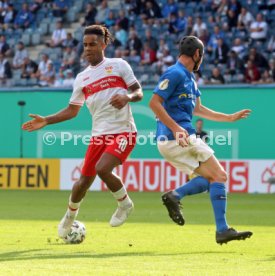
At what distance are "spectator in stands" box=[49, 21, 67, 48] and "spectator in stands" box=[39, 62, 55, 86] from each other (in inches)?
56.4

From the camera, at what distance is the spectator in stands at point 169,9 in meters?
28.8

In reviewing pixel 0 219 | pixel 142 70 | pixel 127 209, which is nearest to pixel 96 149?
pixel 127 209

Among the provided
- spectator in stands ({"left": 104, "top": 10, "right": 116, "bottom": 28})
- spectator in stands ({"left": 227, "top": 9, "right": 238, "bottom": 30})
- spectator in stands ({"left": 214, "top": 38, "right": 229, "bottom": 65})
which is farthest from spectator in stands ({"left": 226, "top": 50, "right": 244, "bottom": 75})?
spectator in stands ({"left": 104, "top": 10, "right": 116, "bottom": 28})

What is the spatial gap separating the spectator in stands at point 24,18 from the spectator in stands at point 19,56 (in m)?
1.97

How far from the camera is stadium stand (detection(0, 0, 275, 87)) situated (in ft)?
87.4

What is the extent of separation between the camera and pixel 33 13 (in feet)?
107

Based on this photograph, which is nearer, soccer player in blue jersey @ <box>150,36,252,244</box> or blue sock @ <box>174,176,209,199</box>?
soccer player in blue jersey @ <box>150,36,252,244</box>

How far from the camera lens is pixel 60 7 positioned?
32.3 meters

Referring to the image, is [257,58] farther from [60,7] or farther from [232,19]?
[60,7]

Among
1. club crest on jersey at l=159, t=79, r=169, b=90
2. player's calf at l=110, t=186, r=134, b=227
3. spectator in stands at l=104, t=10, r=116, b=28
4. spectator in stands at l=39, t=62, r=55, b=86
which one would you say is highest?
club crest on jersey at l=159, t=79, r=169, b=90

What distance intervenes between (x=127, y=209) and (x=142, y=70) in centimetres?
1668

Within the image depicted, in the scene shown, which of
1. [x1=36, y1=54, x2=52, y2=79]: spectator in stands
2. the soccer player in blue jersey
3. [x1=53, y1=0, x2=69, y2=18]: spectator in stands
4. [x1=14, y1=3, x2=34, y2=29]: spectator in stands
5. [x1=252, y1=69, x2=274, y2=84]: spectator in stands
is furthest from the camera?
[x1=14, y1=3, x2=34, y2=29]: spectator in stands

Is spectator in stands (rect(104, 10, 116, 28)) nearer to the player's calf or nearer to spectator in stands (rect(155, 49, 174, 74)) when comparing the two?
spectator in stands (rect(155, 49, 174, 74))

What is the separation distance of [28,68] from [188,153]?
20222 millimetres
